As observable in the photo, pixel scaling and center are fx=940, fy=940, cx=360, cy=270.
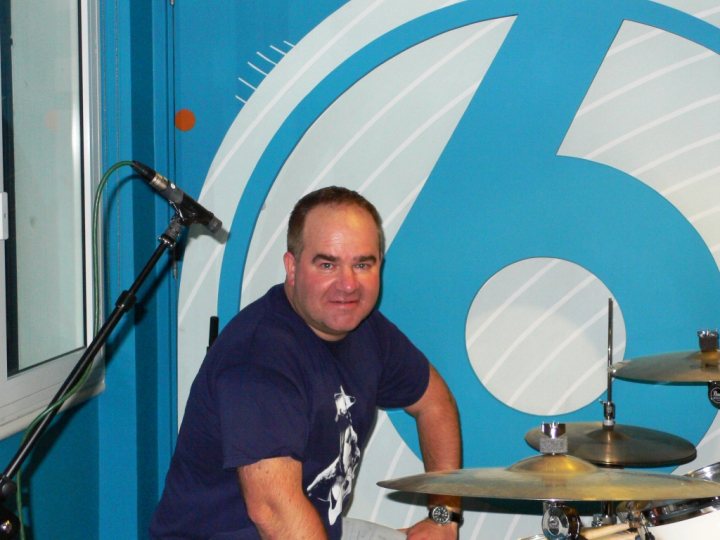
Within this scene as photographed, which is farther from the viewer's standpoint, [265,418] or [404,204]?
[404,204]

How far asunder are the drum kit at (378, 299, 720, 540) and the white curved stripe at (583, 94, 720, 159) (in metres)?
0.47

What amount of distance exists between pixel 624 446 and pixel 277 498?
1.00 meters

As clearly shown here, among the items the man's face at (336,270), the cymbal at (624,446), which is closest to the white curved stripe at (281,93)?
the man's face at (336,270)

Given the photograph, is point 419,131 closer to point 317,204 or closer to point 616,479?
point 317,204

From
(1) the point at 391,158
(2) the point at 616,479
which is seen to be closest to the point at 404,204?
(1) the point at 391,158

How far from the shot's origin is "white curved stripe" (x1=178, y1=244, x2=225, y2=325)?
288 cm

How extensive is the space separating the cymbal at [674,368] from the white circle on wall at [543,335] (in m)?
0.26

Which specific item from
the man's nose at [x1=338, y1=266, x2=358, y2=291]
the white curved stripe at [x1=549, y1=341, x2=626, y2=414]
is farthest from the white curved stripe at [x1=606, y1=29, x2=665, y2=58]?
the man's nose at [x1=338, y1=266, x2=358, y2=291]

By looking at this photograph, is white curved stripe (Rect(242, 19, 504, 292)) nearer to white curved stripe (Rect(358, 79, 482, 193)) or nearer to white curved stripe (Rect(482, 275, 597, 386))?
white curved stripe (Rect(358, 79, 482, 193))

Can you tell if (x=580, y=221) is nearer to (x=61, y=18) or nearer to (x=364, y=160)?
(x=364, y=160)

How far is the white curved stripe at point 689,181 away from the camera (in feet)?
8.86

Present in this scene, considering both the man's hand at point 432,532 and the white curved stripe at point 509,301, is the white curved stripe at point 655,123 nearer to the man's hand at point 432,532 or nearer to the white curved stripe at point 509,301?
the white curved stripe at point 509,301

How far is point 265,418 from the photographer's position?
67.2 inches

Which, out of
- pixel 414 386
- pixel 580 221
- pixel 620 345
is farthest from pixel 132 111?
pixel 620 345
